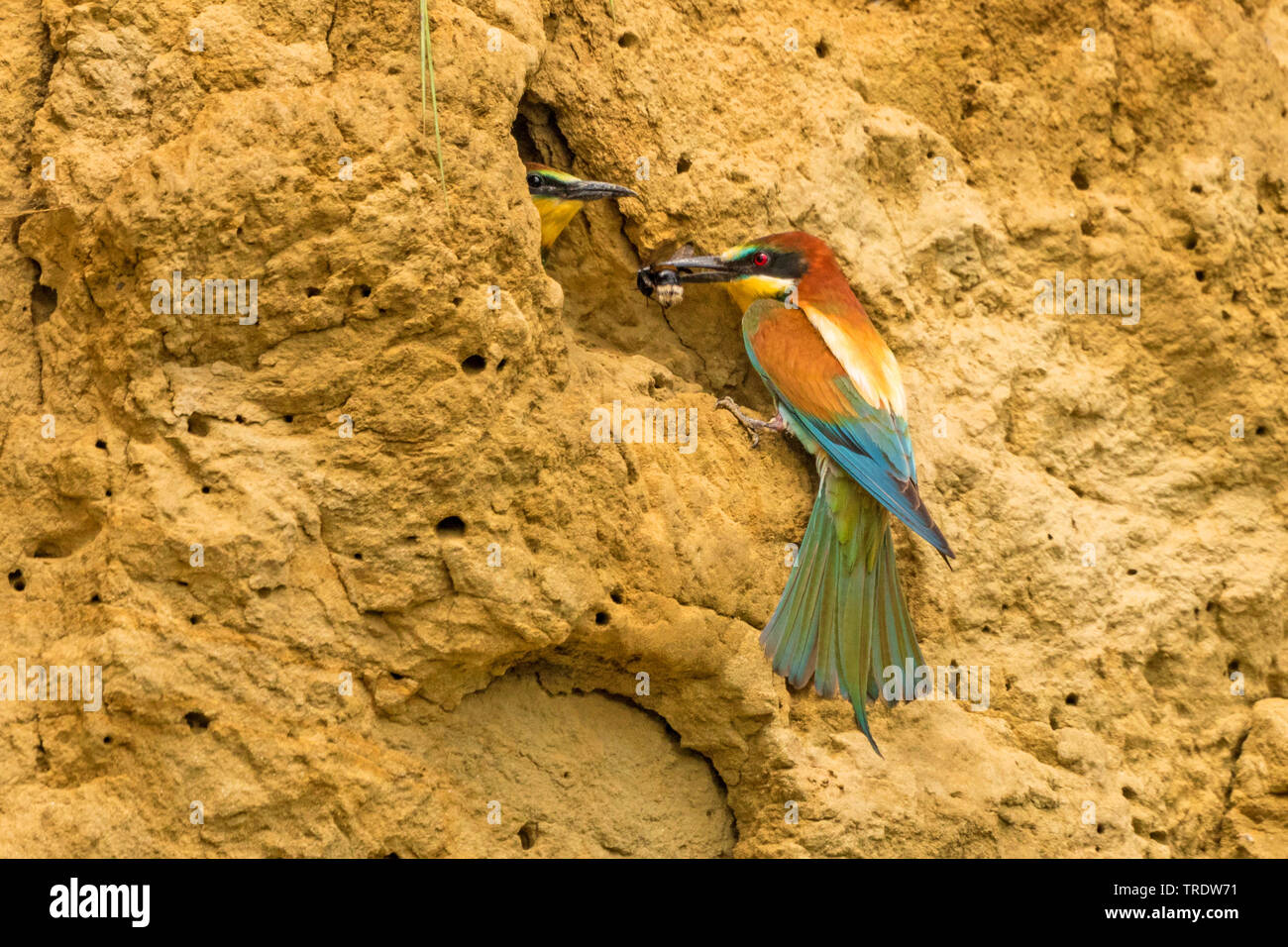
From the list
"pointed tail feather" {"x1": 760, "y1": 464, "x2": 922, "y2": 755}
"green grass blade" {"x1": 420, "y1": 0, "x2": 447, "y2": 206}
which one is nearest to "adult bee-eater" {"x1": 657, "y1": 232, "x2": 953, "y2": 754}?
"pointed tail feather" {"x1": 760, "y1": 464, "x2": 922, "y2": 755}

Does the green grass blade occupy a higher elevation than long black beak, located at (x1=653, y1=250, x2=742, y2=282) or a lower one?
higher

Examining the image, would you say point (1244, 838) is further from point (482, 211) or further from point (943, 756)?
point (482, 211)

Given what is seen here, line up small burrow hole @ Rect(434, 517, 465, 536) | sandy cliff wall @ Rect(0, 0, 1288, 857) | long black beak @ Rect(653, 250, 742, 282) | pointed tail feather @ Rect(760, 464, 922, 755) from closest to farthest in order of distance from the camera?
sandy cliff wall @ Rect(0, 0, 1288, 857) → small burrow hole @ Rect(434, 517, 465, 536) → pointed tail feather @ Rect(760, 464, 922, 755) → long black beak @ Rect(653, 250, 742, 282)

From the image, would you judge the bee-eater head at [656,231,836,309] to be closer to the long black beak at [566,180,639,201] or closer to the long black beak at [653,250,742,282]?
the long black beak at [653,250,742,282]

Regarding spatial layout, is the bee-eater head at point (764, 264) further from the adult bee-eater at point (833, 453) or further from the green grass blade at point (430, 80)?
the green grass blade at point (430, 80)

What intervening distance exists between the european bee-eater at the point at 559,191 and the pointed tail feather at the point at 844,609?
979mm

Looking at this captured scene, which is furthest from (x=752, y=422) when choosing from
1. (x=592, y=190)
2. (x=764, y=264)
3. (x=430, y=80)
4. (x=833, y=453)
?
(x=430, y=80)

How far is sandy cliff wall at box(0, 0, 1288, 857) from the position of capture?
308cm

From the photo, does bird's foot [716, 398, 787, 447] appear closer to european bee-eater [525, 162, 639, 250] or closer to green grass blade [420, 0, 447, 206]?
european bee-eater [525, 162, 639, 250]

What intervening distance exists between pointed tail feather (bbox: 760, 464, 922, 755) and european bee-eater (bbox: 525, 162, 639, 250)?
98 cm

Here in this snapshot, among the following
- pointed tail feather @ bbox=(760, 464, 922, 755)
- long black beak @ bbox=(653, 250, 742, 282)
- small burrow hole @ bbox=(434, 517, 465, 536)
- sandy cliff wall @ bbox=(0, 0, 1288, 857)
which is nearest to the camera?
sandy cliff wall @ bbox=(0, 0, 1288, 857)

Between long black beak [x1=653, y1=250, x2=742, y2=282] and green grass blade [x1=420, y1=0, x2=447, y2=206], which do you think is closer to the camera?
green grass blade [x1=420, y1=0, x2=447, y2=206]

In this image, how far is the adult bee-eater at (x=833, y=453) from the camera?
368 cm

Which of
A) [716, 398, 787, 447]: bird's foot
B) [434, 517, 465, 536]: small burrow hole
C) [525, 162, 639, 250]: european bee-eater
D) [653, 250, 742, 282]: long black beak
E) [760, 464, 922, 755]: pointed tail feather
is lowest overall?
[760, 464, 922, 755]: pointed tail feather
